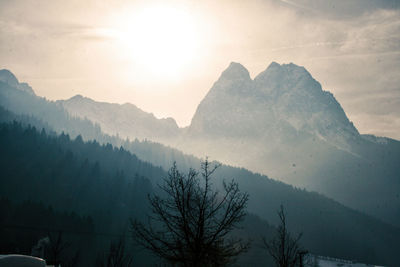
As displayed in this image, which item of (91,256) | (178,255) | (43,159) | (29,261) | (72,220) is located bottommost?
(91,256)

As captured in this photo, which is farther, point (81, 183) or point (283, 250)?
point (81, 183)

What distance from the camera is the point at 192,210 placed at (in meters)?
13.4

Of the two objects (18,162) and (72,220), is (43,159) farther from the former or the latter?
(72,220)

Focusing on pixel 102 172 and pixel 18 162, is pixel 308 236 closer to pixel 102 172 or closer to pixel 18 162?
pixel 102 172

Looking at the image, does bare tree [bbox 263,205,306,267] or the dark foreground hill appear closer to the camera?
bare tree [bbox 263,205,306,267]

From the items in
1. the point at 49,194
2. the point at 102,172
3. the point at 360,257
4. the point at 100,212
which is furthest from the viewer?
the point at 360,257

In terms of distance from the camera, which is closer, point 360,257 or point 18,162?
point 18,162

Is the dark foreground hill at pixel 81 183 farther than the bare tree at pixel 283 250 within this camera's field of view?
Yes

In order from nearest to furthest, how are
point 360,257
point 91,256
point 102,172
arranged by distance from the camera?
point 91,256 → point 102,172 → point 360,257

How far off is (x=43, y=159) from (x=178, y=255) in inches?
6636

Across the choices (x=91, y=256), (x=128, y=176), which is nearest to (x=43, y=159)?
(x=128, y=176)

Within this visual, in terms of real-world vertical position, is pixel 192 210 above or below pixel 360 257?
above

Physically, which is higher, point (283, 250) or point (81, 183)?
point (81, 183)

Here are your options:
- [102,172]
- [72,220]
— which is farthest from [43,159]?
[72,220]
